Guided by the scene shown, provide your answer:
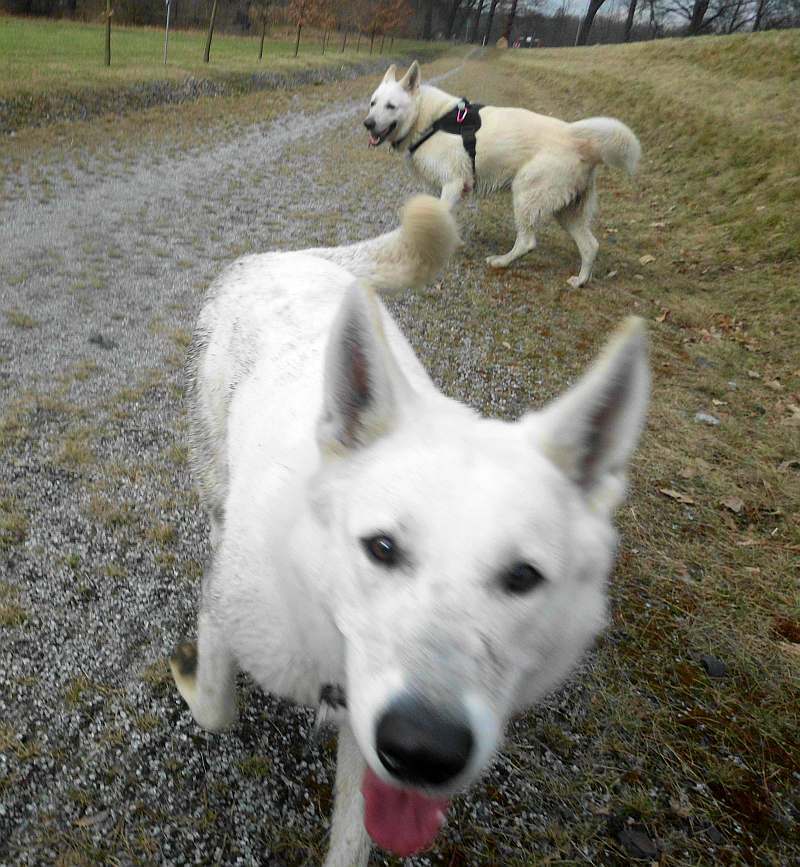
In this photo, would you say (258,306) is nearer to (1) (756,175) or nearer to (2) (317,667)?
(2) (317,667)

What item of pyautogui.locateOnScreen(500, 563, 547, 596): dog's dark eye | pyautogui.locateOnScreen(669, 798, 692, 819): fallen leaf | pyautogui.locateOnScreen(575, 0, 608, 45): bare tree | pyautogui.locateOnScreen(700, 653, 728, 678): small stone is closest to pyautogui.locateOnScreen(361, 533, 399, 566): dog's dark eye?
pyautogui.locateOnScreen(500, 563, 547, 596): dog's dark eye

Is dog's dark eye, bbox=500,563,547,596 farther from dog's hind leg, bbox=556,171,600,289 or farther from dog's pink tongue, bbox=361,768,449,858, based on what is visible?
dog's hind leg, bbox=556,171,600,289

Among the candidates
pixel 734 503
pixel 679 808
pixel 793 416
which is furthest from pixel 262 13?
pixel 679 808

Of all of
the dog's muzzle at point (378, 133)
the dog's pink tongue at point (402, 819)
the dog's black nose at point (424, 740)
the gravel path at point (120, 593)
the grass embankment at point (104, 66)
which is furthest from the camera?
the grass embankment at point (104, 66)

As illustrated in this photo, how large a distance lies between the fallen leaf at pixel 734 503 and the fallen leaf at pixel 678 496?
207mm

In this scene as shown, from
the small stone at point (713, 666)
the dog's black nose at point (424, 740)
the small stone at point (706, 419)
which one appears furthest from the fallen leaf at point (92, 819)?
the small stone at point (706, 419)

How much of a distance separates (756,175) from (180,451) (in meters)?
9.41

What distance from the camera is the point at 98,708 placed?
207 centimetres

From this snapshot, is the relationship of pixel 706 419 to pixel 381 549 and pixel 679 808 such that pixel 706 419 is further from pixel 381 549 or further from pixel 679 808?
pixel 381 549

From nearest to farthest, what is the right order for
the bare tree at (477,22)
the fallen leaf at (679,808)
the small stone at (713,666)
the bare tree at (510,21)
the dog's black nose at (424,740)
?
the dog's black nose at (424,740), the fallen leaf at (679,808), the small stone at (713,666), the bare tree at (510,21), the bare tree at (477,22)

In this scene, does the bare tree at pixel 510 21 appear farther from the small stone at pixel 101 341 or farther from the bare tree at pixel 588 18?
the small stone at pixel 101 341

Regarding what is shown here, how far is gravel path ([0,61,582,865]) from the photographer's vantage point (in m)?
1.84

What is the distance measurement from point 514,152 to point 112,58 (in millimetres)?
12955

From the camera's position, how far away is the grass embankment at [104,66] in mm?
9695
